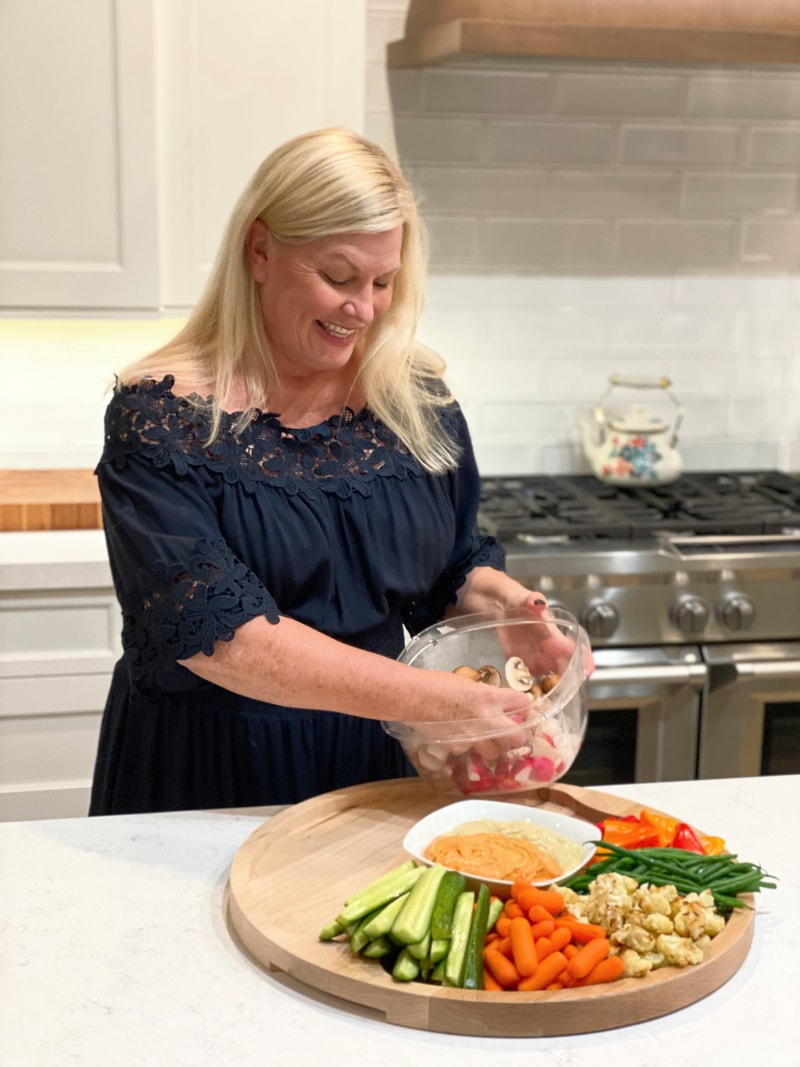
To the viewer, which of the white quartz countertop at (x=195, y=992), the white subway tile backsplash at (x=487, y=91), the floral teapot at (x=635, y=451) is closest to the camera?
the white quartz countertop at (x=195, y=992)

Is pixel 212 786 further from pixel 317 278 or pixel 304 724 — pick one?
pixel 317 278

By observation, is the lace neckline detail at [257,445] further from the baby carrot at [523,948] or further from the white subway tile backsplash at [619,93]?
the white subway tile backsplash at [619,93]

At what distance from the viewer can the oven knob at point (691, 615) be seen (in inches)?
114

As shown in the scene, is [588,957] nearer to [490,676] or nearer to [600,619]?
[490,676]

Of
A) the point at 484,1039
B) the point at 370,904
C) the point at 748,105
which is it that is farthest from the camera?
the point at 748,105

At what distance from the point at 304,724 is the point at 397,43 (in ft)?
6.55

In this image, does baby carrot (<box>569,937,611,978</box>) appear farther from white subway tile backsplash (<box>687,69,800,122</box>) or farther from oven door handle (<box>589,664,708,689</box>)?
white subway tile backsplash (<box>687,69,800,122</box>)

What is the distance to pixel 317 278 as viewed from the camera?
1723mm

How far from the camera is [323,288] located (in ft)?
5.65

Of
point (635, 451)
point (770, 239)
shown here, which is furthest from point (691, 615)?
point (770, 239)

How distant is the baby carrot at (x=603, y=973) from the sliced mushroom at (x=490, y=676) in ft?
1.73

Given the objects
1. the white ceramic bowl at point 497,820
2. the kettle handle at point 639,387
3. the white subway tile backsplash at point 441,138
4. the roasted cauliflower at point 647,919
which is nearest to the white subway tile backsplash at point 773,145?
the kettle handle at point 639,387

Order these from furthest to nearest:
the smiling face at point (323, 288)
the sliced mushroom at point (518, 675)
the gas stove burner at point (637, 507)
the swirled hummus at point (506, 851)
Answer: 1. the gas stove burner at point (637, 507)
2. the smiling face at point (323, 288)
3. the sliced mushroom at point (518, 675)
4. the swirled hummus at point (506, 851)

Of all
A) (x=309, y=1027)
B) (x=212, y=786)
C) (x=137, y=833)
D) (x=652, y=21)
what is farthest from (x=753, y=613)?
(x=309, y=1027)
